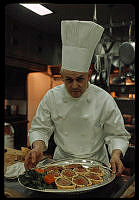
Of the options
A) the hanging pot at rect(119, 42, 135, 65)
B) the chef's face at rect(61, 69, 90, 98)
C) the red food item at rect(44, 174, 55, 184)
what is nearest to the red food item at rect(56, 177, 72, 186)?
the red food item at rect(44, 174, 55, 184)

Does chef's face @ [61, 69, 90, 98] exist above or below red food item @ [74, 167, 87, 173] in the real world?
above

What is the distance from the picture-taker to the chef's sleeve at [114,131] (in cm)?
106

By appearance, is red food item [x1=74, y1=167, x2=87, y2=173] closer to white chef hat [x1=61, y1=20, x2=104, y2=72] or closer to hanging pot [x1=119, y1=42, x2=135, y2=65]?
white chef hat [x1=61, y1=20, x2=104, y2=72]

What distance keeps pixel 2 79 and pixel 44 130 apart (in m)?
0.68

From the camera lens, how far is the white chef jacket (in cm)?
113

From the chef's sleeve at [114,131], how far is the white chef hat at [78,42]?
315 mm

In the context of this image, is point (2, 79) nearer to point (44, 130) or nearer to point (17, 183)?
point (17, 183)

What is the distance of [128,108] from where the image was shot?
9.89 feet

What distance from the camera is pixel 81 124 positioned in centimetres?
113

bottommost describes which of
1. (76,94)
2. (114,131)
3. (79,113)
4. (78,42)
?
(114,131)

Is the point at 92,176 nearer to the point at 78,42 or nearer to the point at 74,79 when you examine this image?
the point at 74,79

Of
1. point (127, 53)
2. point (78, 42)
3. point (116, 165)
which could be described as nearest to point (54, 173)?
point (116, 165)

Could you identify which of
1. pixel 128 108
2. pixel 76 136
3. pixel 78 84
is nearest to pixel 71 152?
pixel 76 136

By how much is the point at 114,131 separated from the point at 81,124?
0.64 feet
